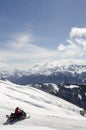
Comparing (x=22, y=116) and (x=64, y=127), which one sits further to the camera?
(x=22, y=116)

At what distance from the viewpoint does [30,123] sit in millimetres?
35531

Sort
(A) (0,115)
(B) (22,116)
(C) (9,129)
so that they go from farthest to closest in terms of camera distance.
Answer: (A) (0,115) → (B) (22,116) → (C) (9,129)

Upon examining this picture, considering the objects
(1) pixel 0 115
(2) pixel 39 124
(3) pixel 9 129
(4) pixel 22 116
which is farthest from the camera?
(1) pixel 0 115

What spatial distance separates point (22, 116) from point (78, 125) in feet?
29.9

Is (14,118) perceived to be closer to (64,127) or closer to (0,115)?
(0,115)

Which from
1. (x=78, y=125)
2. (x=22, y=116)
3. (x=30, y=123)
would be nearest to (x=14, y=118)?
(x=22, y=116)

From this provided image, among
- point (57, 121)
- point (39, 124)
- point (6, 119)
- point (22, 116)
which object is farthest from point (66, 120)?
point (6, 119)

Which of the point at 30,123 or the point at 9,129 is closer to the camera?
→ the point at 9,129

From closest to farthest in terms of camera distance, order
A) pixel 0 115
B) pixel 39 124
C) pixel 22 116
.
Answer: pixel 39 124
pixel 22 116
pixel 0 115

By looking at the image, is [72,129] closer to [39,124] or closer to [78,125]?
[78,125]

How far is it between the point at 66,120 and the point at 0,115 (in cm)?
1224

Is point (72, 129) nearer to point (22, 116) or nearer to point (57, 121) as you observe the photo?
point (57, 121)

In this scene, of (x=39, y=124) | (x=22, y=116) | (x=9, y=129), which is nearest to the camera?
(x=9, y=129)

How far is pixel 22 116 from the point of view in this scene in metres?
38.4
